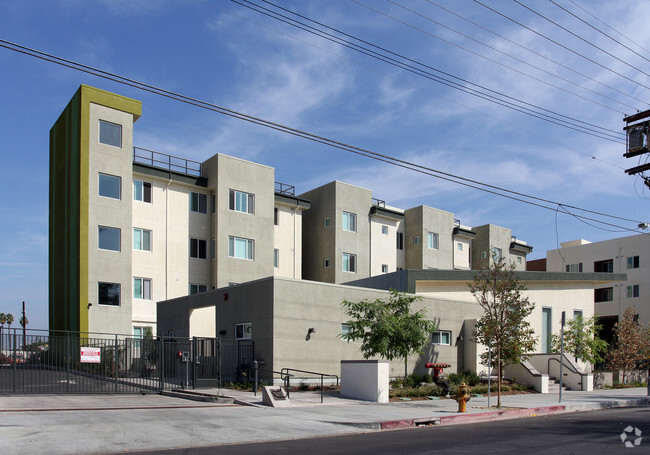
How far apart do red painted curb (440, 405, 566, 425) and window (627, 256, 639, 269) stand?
1807 inches

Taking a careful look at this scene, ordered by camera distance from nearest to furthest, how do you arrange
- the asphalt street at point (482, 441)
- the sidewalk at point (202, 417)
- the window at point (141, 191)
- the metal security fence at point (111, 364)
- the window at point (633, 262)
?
the asphalt street at point (482, 441) < the sidewalk at point (202, 417) < the metal security fence at point (111, 364) < the window at point (141, 191) < the window at point (633, 262)

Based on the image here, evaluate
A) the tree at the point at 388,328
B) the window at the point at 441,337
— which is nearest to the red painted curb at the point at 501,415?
the tree at the point at 388,328

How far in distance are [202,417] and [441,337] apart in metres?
16.2

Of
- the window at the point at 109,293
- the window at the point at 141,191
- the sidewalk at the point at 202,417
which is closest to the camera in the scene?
the sidewalk at the point at 202,417

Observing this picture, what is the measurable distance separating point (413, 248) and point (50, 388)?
41.3 m

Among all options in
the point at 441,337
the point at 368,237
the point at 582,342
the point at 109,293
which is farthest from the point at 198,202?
the point at 582,342

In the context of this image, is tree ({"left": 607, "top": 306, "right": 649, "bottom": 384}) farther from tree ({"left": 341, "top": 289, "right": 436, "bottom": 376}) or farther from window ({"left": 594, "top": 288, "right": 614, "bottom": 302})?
window ({"left": 594, "top": 288, "right": 614, "bottom": 302})

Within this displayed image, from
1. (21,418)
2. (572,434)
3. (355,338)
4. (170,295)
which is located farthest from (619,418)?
(170,295)

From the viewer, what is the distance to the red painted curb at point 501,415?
17.8 meters

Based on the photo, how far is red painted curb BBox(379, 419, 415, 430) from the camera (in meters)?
16.2

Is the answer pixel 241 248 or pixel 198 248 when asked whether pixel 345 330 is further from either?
pixel 198 248

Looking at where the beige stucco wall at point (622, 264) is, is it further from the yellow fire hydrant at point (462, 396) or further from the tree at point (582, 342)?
the yellow fire hydrant at point (462, 396)

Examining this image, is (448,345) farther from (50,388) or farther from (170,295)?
(170,295)

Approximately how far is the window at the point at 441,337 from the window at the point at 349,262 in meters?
21.9
